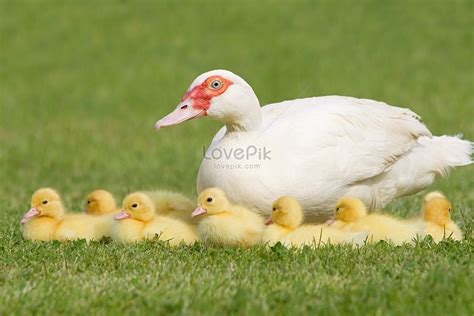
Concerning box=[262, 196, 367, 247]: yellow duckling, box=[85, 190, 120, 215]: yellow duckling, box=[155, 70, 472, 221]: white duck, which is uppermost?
box=[155, 70, 472, 221]: white duck

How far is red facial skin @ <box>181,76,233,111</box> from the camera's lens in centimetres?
697

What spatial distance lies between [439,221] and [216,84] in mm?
2104

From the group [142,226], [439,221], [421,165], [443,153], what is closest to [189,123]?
[443,153]

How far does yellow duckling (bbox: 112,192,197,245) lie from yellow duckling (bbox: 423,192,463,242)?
6.18ft

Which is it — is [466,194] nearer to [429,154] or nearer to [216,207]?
[429,154]

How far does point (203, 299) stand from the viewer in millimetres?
4949

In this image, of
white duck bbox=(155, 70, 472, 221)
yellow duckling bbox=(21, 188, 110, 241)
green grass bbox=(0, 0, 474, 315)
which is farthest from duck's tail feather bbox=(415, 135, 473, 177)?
yellow duckling bbox=(21, 188, 110, 241)

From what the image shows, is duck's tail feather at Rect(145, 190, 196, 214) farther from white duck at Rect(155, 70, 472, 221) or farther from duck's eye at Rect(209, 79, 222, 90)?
duck's eye at Rect(209, 79, 222, 90)

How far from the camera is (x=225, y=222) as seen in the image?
254 inches

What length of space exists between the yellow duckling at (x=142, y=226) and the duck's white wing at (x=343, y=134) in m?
1.04

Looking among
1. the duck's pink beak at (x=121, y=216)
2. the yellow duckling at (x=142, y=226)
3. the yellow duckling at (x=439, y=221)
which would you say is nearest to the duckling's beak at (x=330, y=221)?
the yellow duckling at (x=439, y=221)

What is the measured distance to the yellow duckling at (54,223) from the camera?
7.04 metres

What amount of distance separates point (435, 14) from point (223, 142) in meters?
17.1

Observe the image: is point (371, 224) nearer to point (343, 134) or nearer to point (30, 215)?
point (343, 134)
